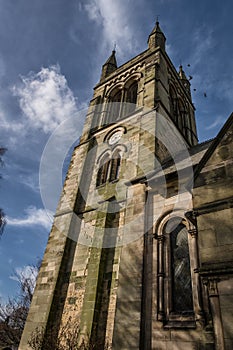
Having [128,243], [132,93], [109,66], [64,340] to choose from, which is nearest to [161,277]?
[128,243]

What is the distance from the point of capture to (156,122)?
1204cm

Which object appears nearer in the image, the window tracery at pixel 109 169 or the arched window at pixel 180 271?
the arched window at pixel 180 271

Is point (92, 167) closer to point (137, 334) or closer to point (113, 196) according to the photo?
point (113, 196)

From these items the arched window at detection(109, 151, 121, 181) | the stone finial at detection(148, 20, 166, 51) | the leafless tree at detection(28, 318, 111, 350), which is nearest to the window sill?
the leafless tree at detection(28, 318, 111, 350)

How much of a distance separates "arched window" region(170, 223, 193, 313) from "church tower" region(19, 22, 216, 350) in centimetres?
2

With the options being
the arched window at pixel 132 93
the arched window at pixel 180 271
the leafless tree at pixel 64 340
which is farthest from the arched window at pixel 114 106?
the leafless tree at pixel 64 340

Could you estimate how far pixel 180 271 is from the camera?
6176 millimetres

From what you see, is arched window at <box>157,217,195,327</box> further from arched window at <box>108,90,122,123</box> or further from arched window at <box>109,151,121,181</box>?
arched window at <box>108,90,122,123</box>

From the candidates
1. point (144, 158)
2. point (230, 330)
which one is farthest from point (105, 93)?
point (230, 330)

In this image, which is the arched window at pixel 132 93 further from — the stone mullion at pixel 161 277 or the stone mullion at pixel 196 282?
the stone mullion at pixel 196 282

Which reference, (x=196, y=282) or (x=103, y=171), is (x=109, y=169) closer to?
(x=103, y=171)

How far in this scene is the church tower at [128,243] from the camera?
18.7ft

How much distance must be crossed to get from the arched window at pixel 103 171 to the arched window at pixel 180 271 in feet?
20.0

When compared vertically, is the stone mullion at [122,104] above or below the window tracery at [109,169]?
above
